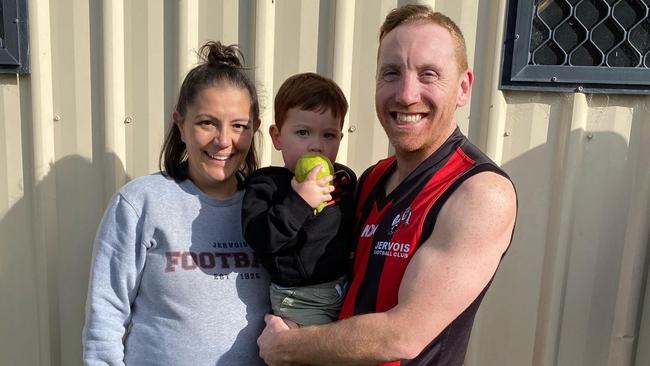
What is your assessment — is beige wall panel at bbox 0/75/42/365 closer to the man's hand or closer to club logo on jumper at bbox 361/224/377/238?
the man's hand

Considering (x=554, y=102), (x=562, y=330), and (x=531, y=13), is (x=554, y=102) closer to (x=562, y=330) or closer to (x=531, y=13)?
(x=531, y=13)

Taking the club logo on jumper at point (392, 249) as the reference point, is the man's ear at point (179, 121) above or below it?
above

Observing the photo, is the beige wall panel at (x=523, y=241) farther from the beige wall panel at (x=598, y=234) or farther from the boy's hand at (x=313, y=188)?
the boy's hand at (x=313, y=188)

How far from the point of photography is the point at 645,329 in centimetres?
231

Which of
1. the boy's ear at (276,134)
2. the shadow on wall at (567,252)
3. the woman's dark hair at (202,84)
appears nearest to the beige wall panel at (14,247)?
the woman's dark hair at (202,84)

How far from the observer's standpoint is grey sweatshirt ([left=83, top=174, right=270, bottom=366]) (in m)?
1.53

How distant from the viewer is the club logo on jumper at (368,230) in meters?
1.53

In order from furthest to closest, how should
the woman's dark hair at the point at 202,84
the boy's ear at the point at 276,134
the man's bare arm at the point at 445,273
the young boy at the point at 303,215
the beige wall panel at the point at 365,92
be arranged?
the beige wall panel at the point at 365,92 → the boy's ear at the point at 276,134 → the woman's dark hair at the point at 202,84 → the young boy at the point at 303,215 → the man's bare arm at the point at 445,273

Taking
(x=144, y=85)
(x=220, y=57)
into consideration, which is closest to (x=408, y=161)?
(x=220, y=57)

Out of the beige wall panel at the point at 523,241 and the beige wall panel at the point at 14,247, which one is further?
the beige wall panel at the point at 523,241

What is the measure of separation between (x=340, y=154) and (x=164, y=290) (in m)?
1.01

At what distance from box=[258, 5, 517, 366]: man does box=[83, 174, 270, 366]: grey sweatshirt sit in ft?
0.46

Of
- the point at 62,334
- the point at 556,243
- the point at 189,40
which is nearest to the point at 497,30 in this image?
the point at 556,243

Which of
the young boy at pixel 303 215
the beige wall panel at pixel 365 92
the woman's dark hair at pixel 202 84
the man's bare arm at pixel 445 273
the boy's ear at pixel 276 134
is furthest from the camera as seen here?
the beige wall panel at pixel 365 92
